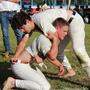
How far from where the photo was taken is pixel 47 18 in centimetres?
704

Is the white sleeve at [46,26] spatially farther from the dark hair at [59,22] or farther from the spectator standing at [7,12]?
the spectator standing at [7,12]

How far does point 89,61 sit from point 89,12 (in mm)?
30059

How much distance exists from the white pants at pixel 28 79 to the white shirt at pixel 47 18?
2.17 feet

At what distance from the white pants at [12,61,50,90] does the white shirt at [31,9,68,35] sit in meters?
0.66

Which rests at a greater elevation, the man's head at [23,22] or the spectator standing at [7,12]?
the man's head at [23,22]

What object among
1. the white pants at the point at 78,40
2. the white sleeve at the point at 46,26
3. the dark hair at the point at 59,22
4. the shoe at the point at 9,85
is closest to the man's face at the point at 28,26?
the white sleeve at the point at 46,26

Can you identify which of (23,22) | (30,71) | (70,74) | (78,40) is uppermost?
(23,22)

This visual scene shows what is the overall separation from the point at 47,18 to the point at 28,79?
1065mm

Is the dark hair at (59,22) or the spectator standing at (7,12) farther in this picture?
the spectator standing at (7,12)

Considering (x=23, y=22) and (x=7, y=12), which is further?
(x=7, y=12)

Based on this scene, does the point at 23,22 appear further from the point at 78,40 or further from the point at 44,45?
the point at 78,40

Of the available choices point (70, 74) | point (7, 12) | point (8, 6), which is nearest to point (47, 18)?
point (70, 74)

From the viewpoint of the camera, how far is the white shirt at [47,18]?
22.3 feet

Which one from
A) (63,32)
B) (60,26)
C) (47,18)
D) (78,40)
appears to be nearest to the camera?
(47,18)
